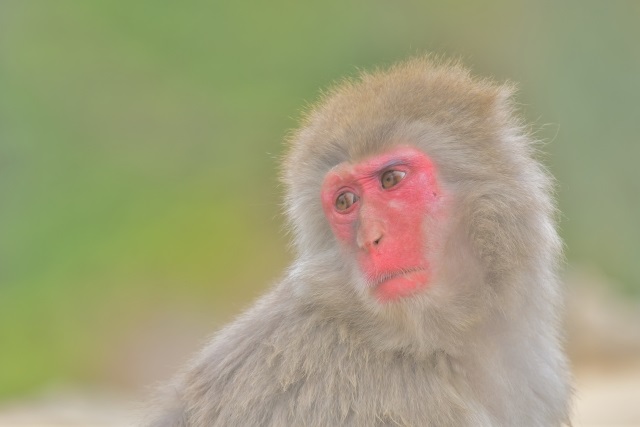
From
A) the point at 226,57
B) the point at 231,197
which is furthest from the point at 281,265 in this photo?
the point at 226,57

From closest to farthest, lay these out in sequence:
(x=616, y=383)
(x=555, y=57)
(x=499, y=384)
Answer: (x=499, y=384)
(x=616, y=383)
(x=555, y=57)

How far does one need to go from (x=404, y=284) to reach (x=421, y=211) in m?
0.32

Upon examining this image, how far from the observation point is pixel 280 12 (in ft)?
42.4

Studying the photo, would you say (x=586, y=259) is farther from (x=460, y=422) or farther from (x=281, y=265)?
(x=460, y=422)

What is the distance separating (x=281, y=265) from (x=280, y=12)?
3356 mm

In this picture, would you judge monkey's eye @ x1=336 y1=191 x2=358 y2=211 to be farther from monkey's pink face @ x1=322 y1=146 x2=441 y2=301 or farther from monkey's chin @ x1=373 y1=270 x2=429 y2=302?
monkey's chin @ x1=373 y1=270 x2=429 y2=302

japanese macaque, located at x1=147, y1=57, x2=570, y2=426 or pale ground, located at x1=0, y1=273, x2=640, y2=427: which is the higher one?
japanese macaque, located at x1=147, y1=57, x2=570, y2=426

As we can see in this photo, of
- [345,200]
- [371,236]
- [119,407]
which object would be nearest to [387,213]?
[371,236]

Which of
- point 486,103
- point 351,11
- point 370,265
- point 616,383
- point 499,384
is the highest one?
point 351,11

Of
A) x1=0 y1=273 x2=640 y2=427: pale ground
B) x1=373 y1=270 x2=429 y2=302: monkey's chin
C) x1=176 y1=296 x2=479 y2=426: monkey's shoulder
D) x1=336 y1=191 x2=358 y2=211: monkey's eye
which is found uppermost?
x1=336 y1=191 x2=358 y2=211: monkey's eye

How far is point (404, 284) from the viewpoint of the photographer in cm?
400

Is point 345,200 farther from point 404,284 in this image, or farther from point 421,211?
point 404,284

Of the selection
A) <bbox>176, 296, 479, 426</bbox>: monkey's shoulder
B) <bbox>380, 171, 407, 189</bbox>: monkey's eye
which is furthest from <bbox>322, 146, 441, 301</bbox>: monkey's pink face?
<bbox>176, 296, 479, 426</bbox>: monkey's shoulder

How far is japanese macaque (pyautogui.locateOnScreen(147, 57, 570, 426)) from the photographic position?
13.2ft
